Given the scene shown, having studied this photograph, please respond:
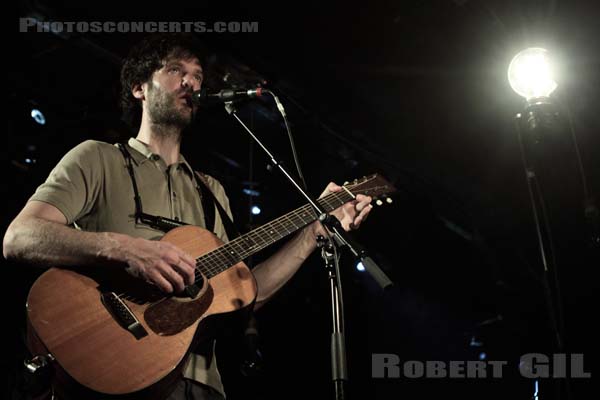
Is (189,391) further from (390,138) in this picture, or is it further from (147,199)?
(390,138)

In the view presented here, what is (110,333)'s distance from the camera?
210cm

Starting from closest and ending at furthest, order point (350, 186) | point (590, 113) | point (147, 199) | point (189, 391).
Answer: point (189, 391) → point (147, 199) → point (350, 186) → point (590, 113)

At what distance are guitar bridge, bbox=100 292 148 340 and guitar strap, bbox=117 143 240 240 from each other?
0.42 m

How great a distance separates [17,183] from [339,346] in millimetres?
2834

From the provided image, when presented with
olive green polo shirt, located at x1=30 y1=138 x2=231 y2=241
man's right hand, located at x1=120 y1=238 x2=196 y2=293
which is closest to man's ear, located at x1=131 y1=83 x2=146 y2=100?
olive green polo shirt, located at x1=30 y1=138 x2=231 y2=241

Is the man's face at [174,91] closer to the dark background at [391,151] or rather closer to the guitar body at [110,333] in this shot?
the dark background at [391,151]

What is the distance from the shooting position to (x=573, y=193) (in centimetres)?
654

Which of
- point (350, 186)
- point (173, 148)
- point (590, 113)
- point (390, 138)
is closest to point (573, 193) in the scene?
point (590, 113)

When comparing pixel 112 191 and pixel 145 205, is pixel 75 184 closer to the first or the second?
pixel 112 191

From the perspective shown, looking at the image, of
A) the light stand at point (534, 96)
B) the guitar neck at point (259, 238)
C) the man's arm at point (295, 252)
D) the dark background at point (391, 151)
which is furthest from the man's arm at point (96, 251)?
the light stand at point (534, 96)

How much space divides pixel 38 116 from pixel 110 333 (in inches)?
105

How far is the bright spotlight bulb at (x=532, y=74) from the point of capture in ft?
15.0

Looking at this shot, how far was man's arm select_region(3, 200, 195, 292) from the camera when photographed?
217cm

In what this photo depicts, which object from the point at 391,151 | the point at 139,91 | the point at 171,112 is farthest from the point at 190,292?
the point at 391,151
